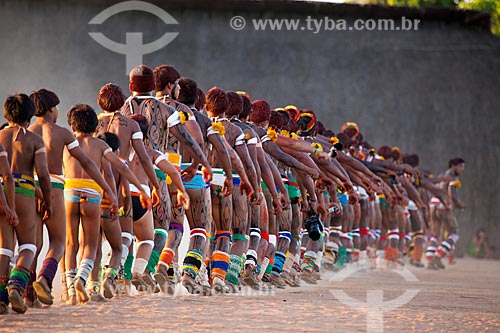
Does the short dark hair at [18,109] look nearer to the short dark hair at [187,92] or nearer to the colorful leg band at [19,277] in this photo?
the colorful leg band at [19,277]

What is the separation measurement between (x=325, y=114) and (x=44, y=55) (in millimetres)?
8585

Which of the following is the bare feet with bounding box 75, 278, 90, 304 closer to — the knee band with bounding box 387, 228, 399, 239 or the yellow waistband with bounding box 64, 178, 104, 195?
the yellow waistband with bounding box 64, 178, 104, 195

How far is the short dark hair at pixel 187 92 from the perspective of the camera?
10.3 m

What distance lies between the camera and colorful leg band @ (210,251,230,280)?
10367 mm

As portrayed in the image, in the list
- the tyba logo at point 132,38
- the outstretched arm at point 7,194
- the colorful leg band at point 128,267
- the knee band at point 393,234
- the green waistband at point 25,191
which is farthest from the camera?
the tyba logo at point 132,38

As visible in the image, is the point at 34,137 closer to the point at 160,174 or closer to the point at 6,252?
the point at 6,252

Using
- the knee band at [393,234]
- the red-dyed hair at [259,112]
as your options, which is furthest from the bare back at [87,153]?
the knee band at [393,234]

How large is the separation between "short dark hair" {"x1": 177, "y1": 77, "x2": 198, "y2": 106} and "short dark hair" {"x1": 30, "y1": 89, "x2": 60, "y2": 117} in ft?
6.66

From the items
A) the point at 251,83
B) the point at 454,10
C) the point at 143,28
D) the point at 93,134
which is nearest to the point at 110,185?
the point at 93,134

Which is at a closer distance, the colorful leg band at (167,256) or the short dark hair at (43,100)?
the short dark hair at (43,100)

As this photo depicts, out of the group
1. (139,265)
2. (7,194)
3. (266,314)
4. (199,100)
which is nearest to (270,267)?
(199,100)

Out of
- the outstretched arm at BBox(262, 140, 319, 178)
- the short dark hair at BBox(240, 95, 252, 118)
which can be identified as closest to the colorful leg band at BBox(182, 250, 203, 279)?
the short dark hair at BBox(240, 95, 252, 118)

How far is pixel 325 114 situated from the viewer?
2894 centimetres

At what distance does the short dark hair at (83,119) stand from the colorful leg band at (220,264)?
2170mm
